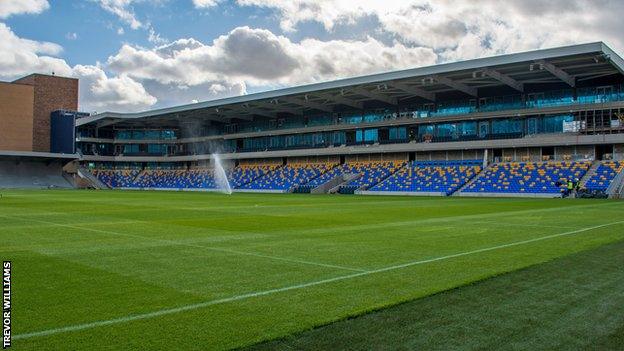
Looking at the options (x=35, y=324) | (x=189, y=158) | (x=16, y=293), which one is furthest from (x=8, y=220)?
(x=189, y=158)

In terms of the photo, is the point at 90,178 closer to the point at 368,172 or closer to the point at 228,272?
the point at 368,172

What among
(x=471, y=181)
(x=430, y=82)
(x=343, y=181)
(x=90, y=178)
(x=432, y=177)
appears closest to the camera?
(x=471, y=181)

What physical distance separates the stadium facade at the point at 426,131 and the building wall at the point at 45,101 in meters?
2.57

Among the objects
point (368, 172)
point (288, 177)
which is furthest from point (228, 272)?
point (288, 177)

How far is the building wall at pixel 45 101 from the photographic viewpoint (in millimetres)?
98438

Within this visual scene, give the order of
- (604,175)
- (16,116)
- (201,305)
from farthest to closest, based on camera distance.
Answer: (16,116) → (604,175) → (201,305)

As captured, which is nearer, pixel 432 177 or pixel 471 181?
pixel 471 181

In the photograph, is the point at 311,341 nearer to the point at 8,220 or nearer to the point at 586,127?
the point at 8,220

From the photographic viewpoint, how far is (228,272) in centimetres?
956

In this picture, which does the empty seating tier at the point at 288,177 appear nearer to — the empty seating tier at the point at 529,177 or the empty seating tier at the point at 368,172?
the empty seating tier at the point at 368,172

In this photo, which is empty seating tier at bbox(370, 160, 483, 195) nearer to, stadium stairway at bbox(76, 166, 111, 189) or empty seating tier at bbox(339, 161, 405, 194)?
empty seating tier at bbox(339, 161, 405, 194)

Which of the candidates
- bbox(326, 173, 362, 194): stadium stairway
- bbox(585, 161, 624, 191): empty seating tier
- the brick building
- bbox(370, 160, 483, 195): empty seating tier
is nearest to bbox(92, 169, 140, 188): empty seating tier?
the brick building

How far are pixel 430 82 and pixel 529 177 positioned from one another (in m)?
15.0

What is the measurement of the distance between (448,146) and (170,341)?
6348cm
